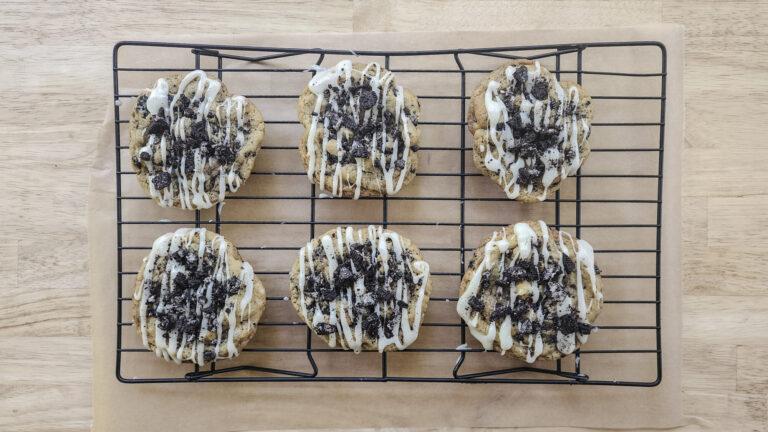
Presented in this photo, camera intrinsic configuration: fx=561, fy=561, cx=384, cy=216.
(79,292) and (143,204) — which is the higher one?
(143,204)

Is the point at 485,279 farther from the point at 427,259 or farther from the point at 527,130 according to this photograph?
the point at 527,130

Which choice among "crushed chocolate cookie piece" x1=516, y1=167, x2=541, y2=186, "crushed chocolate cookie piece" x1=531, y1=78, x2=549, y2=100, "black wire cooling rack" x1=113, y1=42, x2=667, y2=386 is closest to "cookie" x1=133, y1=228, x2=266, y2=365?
"black wire cooling rack" x1=113, y1=42, x2=667, y2=386

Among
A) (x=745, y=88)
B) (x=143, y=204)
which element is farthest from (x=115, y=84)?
(x=745, y=88)

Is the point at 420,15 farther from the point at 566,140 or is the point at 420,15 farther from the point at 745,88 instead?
the point at 745,88

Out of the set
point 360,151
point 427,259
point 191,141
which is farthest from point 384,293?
point 191,141

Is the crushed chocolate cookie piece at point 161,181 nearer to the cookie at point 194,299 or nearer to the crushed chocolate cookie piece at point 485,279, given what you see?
the cookie at point 194,299

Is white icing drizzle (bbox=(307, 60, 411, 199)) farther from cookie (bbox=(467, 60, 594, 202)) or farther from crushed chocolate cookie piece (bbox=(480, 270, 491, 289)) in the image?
crushed chocolate cookie piece (bbox=(480, 270, 491, 289))

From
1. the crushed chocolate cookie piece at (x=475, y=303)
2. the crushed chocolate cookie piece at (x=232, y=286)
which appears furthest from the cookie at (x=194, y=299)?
the crushed chocolate cookie piece at (x=475, y=303)
